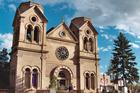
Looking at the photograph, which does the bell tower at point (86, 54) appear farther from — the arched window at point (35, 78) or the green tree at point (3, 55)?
the green tree at point (3, 55)

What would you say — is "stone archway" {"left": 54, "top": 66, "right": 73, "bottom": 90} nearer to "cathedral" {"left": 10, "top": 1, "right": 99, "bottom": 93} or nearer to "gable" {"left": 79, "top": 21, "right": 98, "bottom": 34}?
"cathedral" {"left": 10, "top": 1, "right": 99, "bottom": 93}

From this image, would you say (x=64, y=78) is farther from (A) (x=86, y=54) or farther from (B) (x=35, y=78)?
(A) (x=86, y=54)

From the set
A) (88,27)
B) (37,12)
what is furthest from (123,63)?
(37,12)

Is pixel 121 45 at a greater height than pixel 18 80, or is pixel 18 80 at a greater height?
pixel 121 45

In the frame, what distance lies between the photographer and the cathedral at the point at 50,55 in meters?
36.2

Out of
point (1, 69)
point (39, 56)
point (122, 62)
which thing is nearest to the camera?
point (39, 56)

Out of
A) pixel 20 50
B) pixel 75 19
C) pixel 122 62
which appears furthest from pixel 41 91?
pixel 122 62

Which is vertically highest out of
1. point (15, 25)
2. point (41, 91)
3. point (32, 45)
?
point (15, 25)

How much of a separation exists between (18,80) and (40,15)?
1007cm

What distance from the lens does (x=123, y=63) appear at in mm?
52094

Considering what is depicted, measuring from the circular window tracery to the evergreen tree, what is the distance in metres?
13.9

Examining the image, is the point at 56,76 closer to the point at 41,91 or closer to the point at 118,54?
the point at 41,91

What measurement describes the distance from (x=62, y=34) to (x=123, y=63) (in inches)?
634

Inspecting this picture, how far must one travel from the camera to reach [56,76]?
126ft
